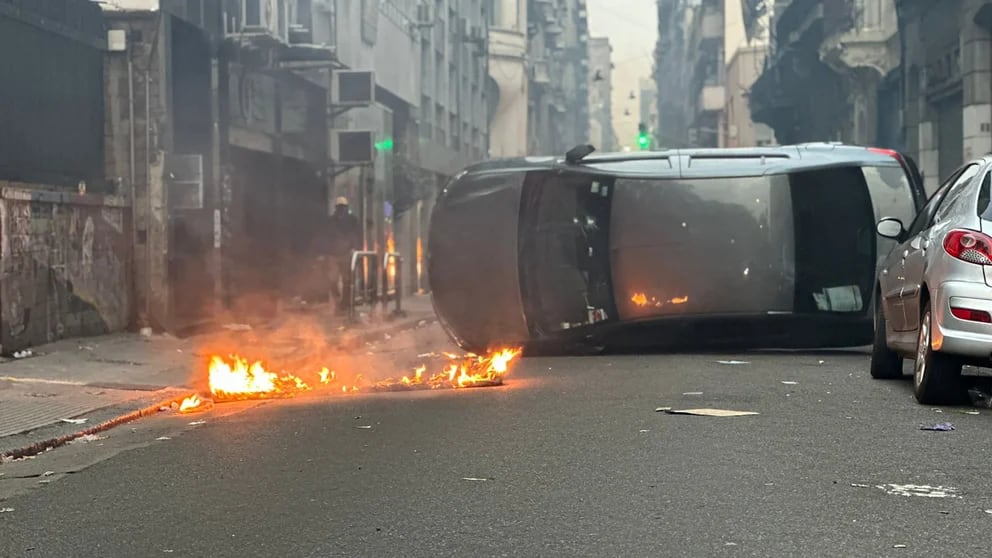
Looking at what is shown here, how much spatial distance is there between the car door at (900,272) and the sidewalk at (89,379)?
577 centimetres

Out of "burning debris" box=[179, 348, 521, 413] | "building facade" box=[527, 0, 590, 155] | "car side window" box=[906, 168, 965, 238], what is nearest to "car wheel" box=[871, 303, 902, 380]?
"car side window" box=[906, 168, 965, 238]

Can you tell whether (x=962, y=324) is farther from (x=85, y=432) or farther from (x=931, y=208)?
(x=85, y=432)

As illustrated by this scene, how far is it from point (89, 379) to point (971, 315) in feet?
25.6

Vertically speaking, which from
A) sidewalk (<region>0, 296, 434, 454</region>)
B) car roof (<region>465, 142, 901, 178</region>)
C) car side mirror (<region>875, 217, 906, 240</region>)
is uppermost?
car roof (<region>465, 142, 901, 178</region>)

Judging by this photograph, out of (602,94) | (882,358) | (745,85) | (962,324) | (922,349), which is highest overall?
(602,94)

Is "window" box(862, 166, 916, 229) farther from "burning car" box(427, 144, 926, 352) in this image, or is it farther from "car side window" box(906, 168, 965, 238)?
"car side window" box(906, 168, 965, 238)

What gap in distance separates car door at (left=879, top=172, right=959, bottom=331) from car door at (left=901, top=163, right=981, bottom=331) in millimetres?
15

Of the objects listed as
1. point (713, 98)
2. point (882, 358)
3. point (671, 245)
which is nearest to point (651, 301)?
point (671, 245)

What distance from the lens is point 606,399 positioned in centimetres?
900

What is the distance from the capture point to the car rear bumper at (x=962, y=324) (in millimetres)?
7562

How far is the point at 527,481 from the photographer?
6.01 metres

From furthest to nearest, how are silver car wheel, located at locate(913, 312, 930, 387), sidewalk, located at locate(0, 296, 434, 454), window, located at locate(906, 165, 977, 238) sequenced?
sidewalk, located at locate(0, 296, 434, 454) → window, located at locate(906, 165, 977, 238) → silver car wheel, located at locate(913, 312, 930, 387)

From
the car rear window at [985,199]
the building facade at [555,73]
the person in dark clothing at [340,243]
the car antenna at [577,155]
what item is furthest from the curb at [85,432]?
the building facade at [555,73]

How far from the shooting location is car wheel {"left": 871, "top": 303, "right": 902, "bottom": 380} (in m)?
9.89
